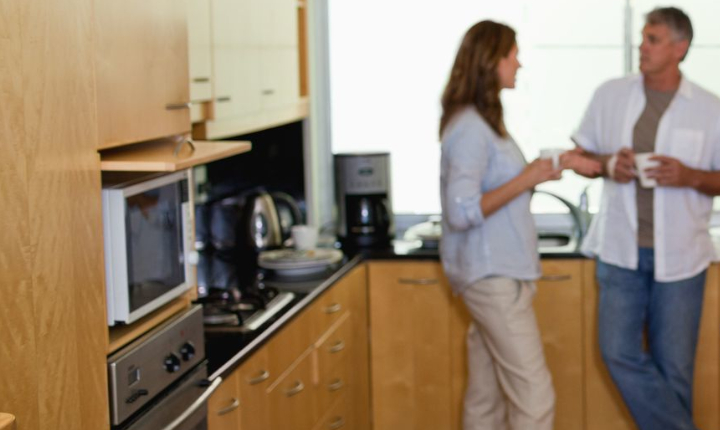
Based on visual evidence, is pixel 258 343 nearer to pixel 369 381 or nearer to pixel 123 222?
pixel 123 222

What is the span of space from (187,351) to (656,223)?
6.18ft

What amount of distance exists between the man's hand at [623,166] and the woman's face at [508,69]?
0.43 metres

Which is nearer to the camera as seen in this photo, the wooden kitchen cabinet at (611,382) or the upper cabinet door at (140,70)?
→ the upper cabinet door at (140,70)

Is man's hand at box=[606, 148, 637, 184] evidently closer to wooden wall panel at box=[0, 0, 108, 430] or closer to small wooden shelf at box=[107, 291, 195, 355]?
small wooden shelf at box=[107, 291, 195, 355]

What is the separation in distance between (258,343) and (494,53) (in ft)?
4.06

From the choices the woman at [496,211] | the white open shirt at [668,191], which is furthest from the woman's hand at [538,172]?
the white open shirt at [668,191]

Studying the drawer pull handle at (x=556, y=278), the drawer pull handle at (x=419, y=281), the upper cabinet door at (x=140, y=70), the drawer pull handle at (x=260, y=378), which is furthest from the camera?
the drawer pull handle at (x=419, y=281)

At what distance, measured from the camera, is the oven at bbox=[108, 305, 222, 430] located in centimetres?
215

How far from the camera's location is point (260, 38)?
3.79 metres

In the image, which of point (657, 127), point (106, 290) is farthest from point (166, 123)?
point (657, 127)

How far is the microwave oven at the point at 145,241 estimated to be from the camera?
213 centimetres

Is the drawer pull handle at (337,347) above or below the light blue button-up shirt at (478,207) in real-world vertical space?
below

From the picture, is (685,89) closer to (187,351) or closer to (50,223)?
(187,351)

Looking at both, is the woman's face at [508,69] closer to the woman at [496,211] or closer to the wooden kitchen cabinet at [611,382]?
the woman at [496,211]
